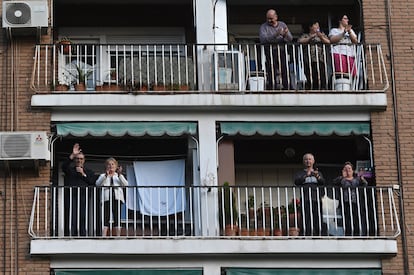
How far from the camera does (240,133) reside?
23172mm

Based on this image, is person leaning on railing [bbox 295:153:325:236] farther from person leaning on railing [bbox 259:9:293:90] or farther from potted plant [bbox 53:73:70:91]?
potted plant [bbox 53:73:70:91]

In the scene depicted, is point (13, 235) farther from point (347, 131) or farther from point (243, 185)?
point (347, 131)

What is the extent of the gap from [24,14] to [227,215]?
5076mm

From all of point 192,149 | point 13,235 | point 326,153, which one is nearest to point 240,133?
point 192,149

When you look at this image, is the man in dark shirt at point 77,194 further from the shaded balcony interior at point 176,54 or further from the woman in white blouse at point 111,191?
the shaded balcony interior at point 176,54

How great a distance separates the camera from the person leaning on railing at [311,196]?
22.6 meters

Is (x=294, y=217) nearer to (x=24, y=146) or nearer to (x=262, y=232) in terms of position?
(x=262, y=232)

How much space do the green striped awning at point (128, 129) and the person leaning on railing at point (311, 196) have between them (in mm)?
2078

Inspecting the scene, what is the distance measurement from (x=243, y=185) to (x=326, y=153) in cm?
188

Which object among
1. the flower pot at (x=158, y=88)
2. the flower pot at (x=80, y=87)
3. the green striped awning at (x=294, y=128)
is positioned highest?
the flower pot at (x=80, y=87)

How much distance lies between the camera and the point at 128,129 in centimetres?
2312

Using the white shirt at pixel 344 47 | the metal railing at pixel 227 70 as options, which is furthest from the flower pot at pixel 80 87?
the white shirt at pixel 344 47

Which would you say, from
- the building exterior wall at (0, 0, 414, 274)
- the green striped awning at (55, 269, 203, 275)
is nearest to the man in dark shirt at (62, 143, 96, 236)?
the building exterior wall at (0, 0, 414, 274)

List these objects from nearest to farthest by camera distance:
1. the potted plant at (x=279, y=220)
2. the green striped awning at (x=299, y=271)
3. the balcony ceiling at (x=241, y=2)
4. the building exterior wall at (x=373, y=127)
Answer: the green striped awning at (x=299, y=271) < the building exterior wall at (x=373, y=127) < the potted plant at (x=279, y=220) < the balcony ceiling at (x=241, y=2)
